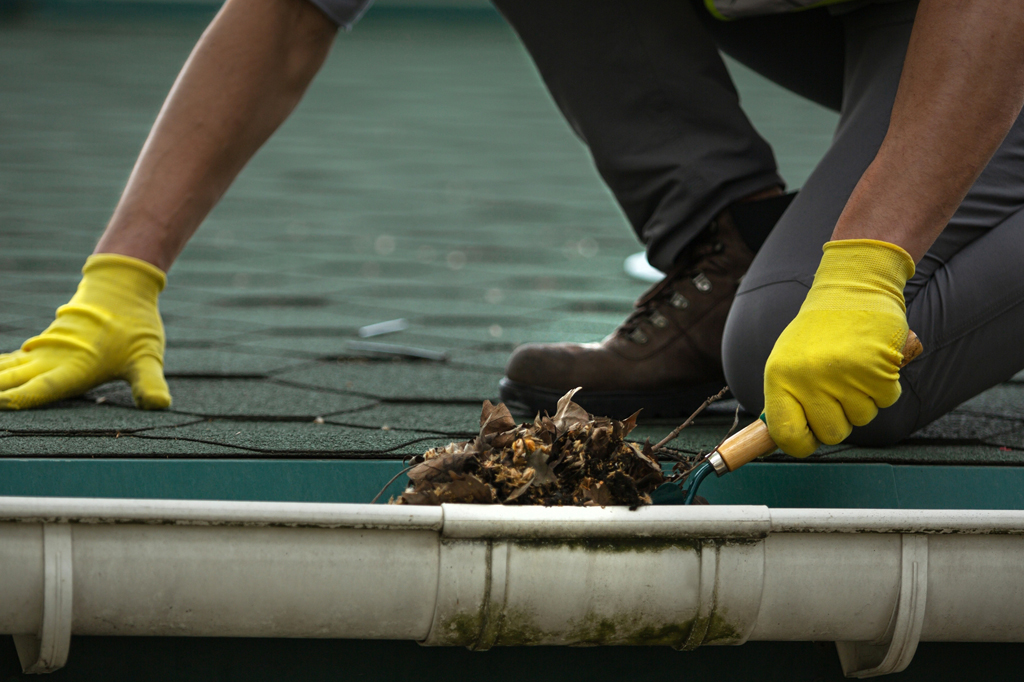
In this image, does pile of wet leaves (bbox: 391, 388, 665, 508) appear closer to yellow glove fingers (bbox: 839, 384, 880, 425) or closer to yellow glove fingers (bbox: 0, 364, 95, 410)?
yellow glove fingers (bbox: 839, 384, 880, 425)

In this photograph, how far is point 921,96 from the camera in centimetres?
96

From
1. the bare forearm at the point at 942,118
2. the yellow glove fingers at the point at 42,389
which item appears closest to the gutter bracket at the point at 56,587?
the yellow glove fingers at the point at 42,389

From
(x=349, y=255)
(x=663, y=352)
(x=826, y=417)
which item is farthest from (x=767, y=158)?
(x=349, y=255)

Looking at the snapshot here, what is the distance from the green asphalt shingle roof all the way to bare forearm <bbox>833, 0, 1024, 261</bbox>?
270mm

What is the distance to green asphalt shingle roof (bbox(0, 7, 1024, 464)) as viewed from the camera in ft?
3.84

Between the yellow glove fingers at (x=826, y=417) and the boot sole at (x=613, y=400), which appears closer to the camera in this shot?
the yellow glove fingers at (x=826, y=417)

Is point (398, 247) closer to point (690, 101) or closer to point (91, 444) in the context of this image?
point (690, 101)

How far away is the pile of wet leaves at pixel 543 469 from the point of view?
2.64 ft

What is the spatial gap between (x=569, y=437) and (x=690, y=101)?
794mm

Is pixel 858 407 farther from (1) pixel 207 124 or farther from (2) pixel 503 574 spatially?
(1) pixel 207 124

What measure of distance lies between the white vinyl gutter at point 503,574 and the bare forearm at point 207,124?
0.67 metres

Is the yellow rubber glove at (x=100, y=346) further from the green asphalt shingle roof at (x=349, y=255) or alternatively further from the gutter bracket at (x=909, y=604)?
the gutter bracket at (x=909, y=604)

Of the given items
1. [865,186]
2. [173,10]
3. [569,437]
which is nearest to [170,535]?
[569,437]

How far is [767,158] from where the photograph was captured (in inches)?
57.9
